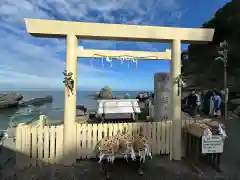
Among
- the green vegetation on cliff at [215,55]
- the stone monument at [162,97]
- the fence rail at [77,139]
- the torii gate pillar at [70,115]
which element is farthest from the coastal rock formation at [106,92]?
the torii gate pillar at [70,115]

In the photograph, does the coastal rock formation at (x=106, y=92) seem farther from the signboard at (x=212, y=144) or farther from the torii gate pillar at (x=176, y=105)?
the signboard at (x=212, y=144)

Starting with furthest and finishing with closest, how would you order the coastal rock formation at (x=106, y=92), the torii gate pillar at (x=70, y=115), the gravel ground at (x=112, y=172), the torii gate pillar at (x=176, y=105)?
1. the coastal rock formation at (x=106, y=92)
2. the torii gate pillar at (x=176, y=105)
3. the torii gate pillar at (x=70, y=115)
4. the gravel ground at (x=112, y=172)

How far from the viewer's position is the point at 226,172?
13.0 ft

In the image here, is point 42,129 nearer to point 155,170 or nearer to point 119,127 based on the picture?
point 119,127

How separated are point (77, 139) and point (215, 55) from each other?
103 feet

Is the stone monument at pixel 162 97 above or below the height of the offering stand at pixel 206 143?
above

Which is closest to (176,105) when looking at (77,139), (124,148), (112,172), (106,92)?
(124,148)

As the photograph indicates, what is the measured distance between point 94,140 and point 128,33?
298cm

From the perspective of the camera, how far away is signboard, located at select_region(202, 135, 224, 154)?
13.8 feet

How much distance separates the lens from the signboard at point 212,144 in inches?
165

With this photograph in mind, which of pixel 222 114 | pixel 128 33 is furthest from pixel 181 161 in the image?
pixel 222 114

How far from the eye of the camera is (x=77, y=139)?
180 inches

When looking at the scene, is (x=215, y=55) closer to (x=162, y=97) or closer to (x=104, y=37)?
(x=162, y=97)

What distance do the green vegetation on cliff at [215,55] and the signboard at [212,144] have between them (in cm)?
1977
